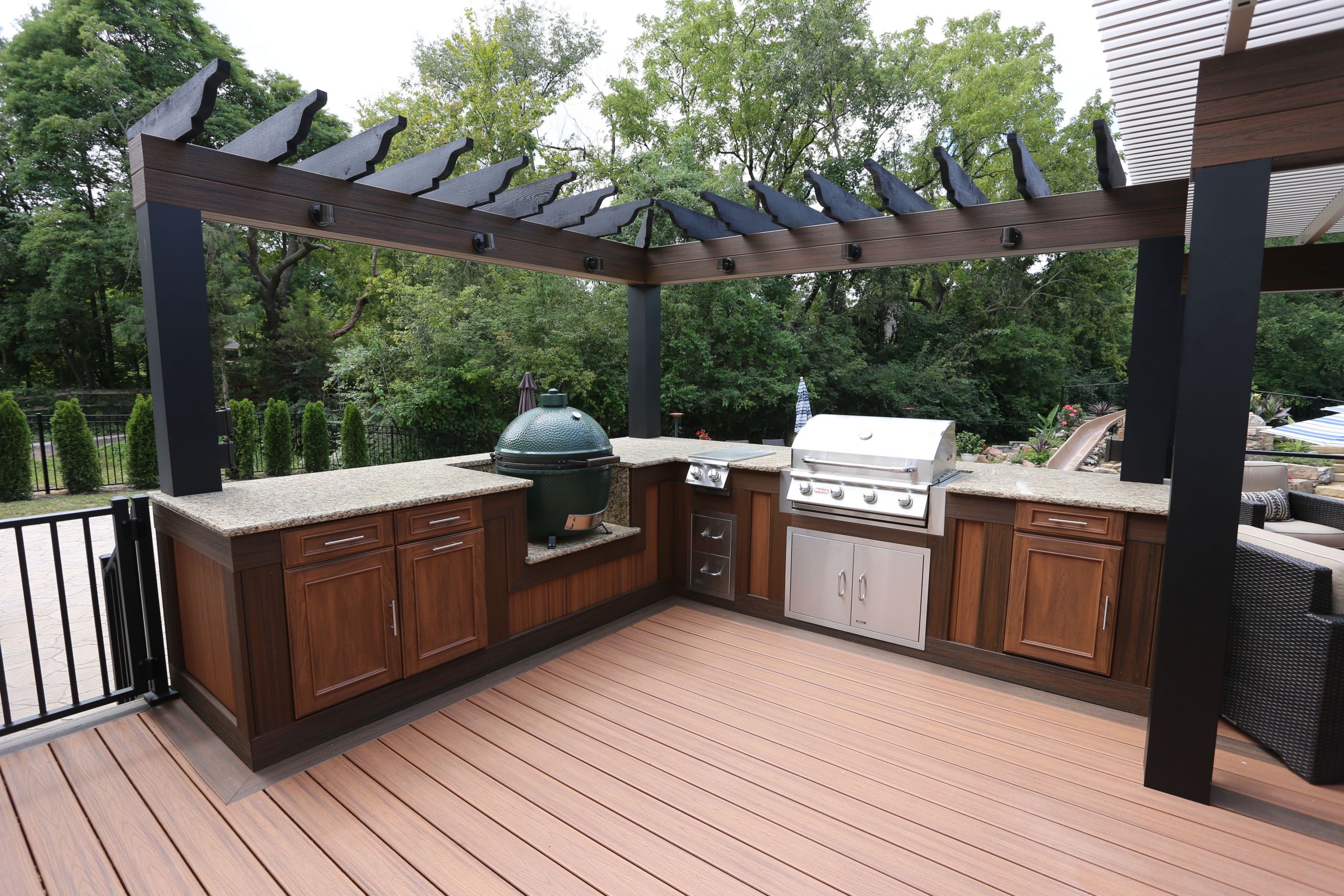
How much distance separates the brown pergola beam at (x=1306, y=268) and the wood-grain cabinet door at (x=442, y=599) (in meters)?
4.77

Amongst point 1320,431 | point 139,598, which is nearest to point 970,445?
point 1320,431

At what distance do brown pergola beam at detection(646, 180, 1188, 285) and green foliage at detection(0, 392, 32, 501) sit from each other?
753 cm

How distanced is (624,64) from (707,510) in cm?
1204

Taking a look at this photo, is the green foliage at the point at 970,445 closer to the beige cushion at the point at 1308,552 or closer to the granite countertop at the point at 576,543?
the beige cushion at the point at 1308,552

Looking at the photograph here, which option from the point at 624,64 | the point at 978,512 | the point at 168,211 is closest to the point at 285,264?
the point at 624,64

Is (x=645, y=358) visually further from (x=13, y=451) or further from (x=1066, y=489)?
(x=13, y=451)

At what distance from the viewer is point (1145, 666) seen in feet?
8.94

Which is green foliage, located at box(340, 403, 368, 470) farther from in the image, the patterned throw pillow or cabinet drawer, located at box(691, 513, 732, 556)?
the patterned throw pillow

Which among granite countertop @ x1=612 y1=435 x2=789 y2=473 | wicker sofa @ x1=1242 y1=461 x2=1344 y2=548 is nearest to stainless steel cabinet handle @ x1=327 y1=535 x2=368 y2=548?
granite countertop @ x1=612 y1=435 x2=789 y2=473

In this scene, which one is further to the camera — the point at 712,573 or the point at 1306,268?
the point at 1306,268

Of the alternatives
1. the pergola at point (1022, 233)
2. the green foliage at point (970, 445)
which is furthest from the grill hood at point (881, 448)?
the green foliage at point (970, 445)

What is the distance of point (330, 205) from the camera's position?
3004 millimetres

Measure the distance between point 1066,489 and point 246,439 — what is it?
367 inches

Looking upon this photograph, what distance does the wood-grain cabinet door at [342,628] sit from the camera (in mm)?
2365
